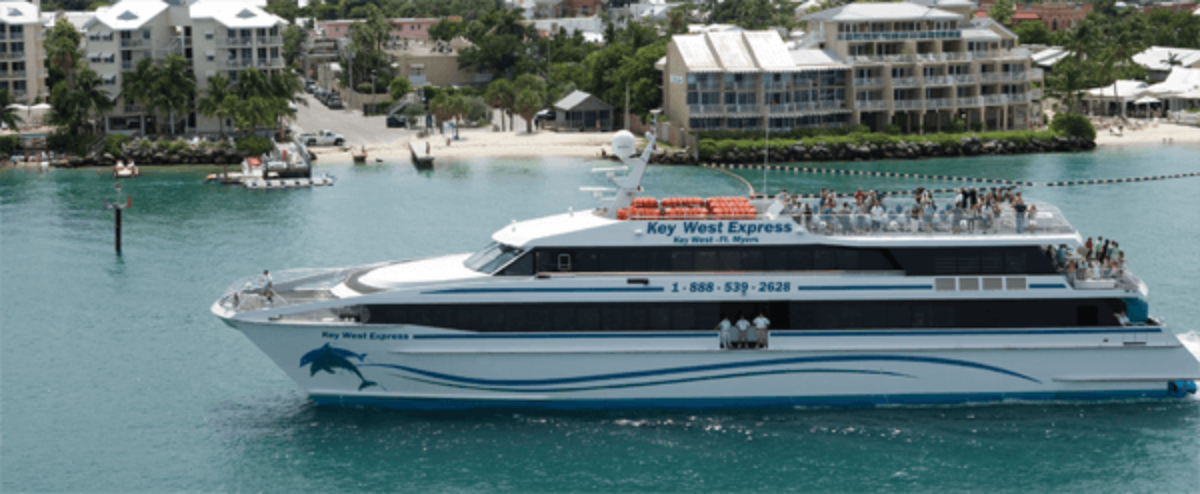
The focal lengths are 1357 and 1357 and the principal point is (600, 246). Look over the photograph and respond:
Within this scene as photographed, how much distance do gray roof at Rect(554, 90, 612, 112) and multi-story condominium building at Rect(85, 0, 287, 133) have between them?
65.1 feet

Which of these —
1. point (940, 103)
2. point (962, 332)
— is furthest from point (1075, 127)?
point (962, 332)

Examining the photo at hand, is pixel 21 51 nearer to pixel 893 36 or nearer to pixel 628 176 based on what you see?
pixel 893 36

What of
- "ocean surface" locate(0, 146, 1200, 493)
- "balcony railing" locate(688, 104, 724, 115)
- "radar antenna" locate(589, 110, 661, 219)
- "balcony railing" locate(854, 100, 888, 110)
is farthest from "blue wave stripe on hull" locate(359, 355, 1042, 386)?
"balcony railing" locate(854, 100, 888, 110)

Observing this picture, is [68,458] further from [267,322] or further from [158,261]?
[158,261]

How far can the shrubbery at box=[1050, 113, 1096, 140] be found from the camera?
85188 mm

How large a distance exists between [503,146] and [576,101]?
997cm

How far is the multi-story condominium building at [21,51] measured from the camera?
96438 millimetres

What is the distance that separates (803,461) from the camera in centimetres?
2614

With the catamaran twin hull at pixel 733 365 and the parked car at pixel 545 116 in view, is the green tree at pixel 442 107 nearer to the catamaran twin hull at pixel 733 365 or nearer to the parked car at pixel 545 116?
the parked car at pixel 545 116

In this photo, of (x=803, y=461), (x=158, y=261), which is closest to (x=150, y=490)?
(x=803, y=461)

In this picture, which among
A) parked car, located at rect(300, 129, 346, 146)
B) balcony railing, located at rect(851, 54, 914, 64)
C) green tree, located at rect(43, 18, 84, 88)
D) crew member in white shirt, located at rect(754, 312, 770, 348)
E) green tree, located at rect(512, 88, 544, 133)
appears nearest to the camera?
crew member in white shirt, located at rect(754, 312, 770, 348)

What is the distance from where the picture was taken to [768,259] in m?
27.7

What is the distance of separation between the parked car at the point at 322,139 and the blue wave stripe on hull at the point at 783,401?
62.4 meters

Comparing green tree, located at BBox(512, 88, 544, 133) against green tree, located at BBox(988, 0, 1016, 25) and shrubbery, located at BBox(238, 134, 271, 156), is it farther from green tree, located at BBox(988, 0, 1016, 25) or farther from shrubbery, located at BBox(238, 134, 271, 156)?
green tree, located at BBox(988, 0, 1016, 25)
